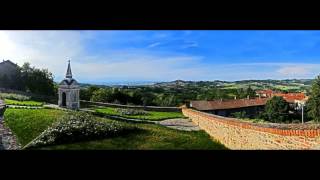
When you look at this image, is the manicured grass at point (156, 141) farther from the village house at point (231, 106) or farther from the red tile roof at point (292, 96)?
the red tile roof at point (292, 96)

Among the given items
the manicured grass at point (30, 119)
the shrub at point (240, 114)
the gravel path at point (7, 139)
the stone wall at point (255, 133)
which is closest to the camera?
the gravel path at point (7, 139)

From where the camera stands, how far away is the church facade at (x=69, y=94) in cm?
502

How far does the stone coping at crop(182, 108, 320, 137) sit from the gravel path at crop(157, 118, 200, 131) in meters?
0.14

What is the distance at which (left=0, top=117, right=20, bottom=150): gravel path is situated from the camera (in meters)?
4.15

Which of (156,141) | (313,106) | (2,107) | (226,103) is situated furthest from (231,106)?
(2,107)

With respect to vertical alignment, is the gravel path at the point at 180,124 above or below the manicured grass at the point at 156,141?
above

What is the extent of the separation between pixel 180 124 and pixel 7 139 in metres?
2.52

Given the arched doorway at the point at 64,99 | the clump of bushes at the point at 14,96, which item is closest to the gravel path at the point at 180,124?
the arched doorway at the point at 64,99

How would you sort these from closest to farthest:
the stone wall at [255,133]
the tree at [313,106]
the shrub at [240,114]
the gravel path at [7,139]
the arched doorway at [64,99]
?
the gravel path at [7,139], the stone wall at [255,133], the arched doorway at [64,99], the shrub at [240,114], the tree at [313,106]

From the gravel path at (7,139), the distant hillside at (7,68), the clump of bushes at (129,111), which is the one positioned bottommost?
the gravel path at (7,139)

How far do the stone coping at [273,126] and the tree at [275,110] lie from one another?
0.88 ft

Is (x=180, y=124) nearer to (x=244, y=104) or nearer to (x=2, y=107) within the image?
(x=244, y=104)
